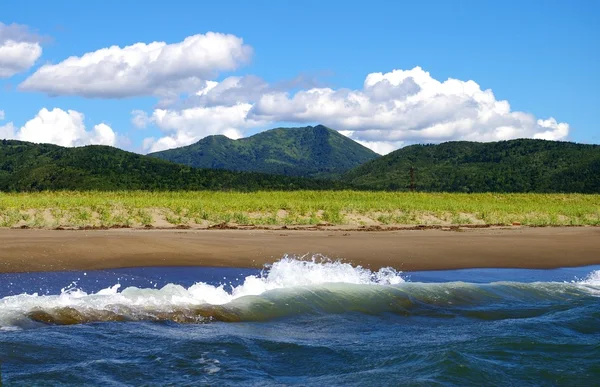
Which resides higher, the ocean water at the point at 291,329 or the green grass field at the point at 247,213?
the green grass field at the point at 247,213

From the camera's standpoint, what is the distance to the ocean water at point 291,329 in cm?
972

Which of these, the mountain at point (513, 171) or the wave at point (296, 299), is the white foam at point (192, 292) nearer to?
the wave at point (296, 299)

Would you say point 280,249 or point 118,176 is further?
point 118,176

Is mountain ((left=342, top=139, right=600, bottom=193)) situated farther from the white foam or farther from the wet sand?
the white foam

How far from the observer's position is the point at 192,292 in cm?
1409

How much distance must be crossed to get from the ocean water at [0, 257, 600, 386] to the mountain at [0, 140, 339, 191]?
60.6 metres

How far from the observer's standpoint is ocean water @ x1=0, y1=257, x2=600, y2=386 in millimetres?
9719

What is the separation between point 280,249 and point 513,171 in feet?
503

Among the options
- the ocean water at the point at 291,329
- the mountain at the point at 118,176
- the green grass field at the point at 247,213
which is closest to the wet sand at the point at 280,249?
the ocean water at the point at 291,329

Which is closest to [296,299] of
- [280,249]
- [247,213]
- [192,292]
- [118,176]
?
[192,292]

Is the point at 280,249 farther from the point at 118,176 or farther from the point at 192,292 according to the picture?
the point at 118,176

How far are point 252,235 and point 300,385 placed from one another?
16408 mm

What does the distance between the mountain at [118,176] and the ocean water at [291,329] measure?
199ft

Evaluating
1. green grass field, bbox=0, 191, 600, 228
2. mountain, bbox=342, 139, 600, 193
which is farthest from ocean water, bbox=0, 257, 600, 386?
mountain, bbox=342, 139, 600, 193
